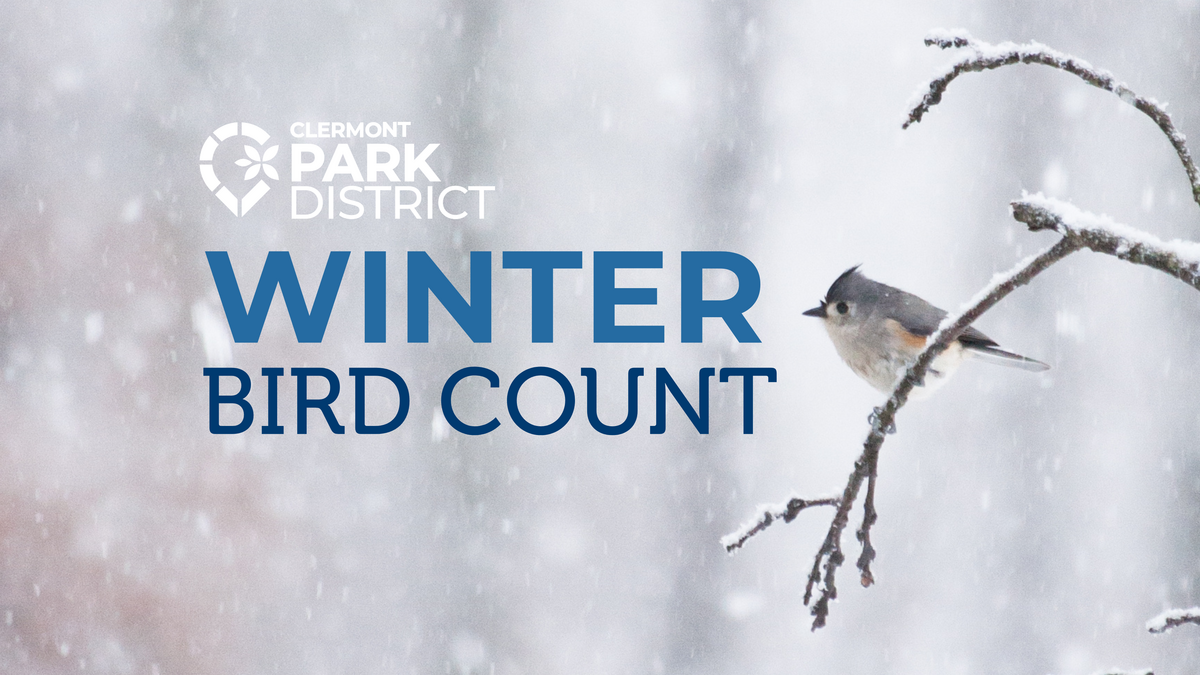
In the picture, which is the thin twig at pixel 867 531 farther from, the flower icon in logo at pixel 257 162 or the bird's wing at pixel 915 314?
the flower icon in logo at pixel 257 162

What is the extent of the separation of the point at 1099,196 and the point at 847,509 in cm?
596

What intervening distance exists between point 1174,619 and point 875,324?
4.88ft

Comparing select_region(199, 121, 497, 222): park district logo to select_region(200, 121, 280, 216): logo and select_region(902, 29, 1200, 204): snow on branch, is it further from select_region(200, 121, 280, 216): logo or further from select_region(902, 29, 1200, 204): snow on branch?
select_region(902, 29, 1200, 204): snow on branch

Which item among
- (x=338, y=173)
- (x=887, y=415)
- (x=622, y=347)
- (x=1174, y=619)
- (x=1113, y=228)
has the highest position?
(x=338, y=173)

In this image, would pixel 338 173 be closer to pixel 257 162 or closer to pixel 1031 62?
pixel 257 162

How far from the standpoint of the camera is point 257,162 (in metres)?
5.85

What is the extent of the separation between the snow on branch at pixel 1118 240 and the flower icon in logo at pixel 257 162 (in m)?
5.67

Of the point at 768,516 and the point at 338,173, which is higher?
the point at 338,173

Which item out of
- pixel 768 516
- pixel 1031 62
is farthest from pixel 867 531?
pixel 1031 62

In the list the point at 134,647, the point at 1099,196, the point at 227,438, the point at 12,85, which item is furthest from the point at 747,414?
the point at 12,85

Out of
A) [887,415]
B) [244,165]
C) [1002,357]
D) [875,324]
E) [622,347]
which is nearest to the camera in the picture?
[887,415]

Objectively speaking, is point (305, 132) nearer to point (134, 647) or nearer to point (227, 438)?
point (227, 438)

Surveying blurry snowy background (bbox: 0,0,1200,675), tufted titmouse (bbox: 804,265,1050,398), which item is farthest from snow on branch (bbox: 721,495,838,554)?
blurry snowy background (bbox: 0,0,1200,675)

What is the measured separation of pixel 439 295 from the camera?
589 centimetres
